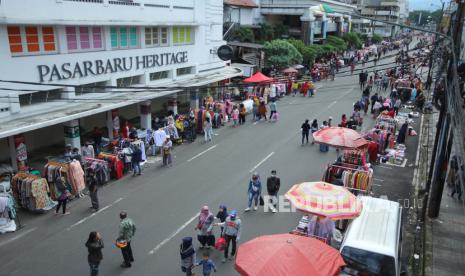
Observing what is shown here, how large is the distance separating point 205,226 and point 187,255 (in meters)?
1.35

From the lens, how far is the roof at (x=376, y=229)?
8797 millimetres

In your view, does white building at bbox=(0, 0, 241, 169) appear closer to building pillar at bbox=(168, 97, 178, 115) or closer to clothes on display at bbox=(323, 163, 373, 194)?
building pillar at bbox=(168, 97, 178, 115)

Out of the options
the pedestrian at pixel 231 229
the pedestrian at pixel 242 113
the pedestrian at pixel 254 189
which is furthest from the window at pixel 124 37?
the pedestrian at pixel 231 229

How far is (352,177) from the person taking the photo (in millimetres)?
13102

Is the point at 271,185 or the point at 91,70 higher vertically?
the point at 91,70

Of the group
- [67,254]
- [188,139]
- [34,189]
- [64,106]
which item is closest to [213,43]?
[188,139]

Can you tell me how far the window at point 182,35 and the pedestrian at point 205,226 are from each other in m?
14.6

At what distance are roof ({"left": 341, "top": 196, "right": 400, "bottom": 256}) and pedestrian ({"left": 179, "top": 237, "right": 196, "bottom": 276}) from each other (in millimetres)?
3359

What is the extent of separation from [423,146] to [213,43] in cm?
1395

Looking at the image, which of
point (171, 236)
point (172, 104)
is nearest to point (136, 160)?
point (171, 236)

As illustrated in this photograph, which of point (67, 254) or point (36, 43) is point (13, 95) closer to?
point (36, 43)

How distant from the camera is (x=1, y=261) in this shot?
31.9ft

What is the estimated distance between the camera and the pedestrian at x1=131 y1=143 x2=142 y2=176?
15328 millimetres

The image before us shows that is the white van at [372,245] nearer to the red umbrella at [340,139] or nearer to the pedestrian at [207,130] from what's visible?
the red umbrella at [340,139]
